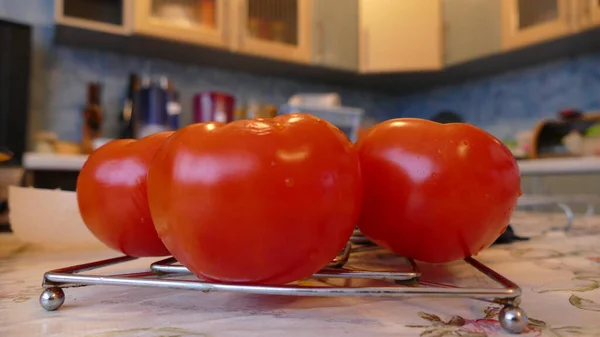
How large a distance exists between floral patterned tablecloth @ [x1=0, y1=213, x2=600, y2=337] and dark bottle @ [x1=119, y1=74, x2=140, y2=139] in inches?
67.2

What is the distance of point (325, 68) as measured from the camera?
2.28 metres

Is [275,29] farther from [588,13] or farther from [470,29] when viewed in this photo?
[588,13]

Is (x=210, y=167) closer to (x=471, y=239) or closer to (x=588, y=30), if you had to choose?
(x=471, y=239)

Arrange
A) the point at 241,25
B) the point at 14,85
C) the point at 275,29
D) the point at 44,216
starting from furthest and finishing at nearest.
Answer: the point at 275,29 < the point at 241,25 < the point at 14,85 < the point at 44,216

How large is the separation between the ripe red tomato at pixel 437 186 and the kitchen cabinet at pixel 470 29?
1.98m

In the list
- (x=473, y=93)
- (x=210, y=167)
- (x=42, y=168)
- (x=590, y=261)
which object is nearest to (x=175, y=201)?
(x=210, y=167)

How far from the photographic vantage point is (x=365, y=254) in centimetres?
44

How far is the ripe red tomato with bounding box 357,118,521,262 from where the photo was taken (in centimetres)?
27

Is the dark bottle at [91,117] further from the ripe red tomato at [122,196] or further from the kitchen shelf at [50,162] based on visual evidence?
the ripe red tomato at [122,196]

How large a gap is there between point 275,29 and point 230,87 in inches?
16.4

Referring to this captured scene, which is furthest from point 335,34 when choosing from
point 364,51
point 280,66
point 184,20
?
point 184,20

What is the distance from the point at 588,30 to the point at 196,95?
1.68 metres

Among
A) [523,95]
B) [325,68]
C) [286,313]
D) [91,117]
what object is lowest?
[286,313]

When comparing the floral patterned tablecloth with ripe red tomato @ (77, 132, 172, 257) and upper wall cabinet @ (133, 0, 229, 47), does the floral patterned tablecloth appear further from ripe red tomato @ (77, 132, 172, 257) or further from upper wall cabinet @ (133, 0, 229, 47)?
upper wall cabinet @ (133, 0, 229, 47)
